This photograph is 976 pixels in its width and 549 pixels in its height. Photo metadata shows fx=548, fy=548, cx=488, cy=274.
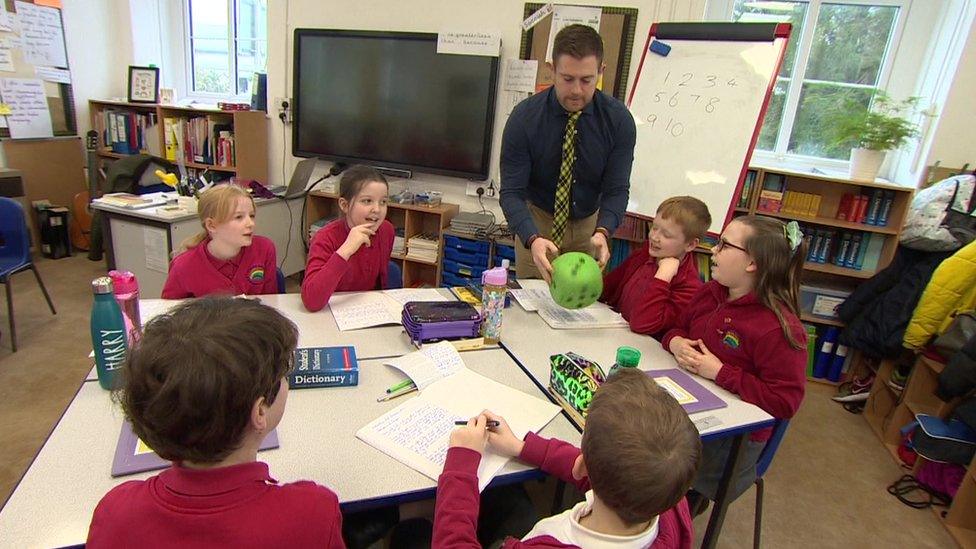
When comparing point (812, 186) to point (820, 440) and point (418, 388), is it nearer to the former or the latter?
point (820, 440)

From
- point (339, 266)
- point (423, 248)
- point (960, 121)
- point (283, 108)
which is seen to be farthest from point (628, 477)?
point (283, 108)

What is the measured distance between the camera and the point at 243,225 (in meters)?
1.83

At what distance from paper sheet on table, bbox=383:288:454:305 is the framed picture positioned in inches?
144

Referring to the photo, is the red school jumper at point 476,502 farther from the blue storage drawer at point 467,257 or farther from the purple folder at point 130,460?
the blue storage drawer at point 467,257

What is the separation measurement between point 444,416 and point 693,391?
2.25ft

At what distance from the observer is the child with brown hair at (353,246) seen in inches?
70.2

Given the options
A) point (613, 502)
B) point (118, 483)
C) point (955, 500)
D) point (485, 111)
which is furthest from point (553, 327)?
point (485, 111)

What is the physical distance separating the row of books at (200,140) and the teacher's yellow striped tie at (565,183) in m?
2.81

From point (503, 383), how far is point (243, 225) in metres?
1.05

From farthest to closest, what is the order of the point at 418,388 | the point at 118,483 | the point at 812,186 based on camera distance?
the point at 812,186, the point at 418,388, the point at 118,483

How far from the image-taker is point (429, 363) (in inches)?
→ 57.6

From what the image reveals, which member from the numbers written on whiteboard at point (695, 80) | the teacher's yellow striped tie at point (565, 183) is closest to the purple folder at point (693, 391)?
the teacher's yellow striped tie at point (565, 183)

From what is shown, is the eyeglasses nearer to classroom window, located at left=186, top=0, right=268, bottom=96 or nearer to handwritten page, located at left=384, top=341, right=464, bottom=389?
handwritten page, located at left=384, top=341, right=464, bottom=389

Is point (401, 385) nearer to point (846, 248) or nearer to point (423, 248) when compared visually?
point (423, 248)
